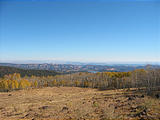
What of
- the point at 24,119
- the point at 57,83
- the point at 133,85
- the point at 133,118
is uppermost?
the point at 133,118

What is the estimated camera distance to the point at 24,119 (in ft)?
35.3

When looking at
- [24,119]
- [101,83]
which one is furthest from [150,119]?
[101,83]

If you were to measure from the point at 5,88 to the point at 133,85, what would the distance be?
73307 millimetres

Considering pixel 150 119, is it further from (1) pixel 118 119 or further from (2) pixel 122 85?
(2) pixel 122 85

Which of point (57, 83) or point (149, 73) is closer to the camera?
point (149, 73)

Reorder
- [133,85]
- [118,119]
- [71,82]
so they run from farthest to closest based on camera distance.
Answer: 1. [71,82]
2. [133,85]
3. [118,119]

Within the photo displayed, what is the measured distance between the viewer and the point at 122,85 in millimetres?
58094

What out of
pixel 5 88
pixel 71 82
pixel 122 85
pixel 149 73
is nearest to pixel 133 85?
pixel 122 85

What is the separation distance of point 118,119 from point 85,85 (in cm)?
6404

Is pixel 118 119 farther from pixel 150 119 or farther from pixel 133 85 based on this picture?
pixel 133 85

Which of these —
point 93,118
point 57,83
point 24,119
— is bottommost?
point 57,83

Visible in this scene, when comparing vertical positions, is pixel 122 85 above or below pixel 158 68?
below

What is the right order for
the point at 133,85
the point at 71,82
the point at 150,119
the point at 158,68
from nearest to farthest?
the point at 150,119 → the point at 158,68 → the point at 133,85 → the point at 71,82

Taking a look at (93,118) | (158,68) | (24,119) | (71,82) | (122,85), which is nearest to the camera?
(93,118)
